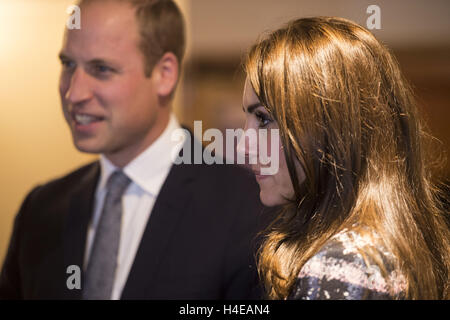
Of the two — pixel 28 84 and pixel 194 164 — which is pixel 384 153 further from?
pixel 28 84

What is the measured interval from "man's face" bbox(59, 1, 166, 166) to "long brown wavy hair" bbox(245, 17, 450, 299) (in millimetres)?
394

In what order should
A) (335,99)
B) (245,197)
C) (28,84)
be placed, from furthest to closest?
(28,84), (245,197), (335,99)

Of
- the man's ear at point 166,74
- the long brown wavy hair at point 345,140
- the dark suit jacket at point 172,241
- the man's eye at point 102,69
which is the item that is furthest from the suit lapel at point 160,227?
the long brown wavy hair at point 345,140

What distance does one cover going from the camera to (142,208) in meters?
1.17

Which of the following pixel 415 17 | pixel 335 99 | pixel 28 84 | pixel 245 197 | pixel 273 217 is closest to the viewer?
pixel 335 99

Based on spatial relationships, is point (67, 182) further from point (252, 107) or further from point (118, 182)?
point (252, 107)

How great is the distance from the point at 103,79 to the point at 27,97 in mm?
532

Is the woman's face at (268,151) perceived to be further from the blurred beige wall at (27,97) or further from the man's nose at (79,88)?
the blurred beige wall at (27,97)

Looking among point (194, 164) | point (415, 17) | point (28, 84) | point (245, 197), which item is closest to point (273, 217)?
point (245, 197)

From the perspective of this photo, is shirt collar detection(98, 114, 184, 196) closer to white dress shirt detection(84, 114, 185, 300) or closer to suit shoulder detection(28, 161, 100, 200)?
white dress shirt detection(84, 114, 185, 300)

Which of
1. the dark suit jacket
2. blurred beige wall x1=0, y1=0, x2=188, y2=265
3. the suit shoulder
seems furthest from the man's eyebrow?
blurred beige wall x1=0, y1=0, x2=188, y2=265

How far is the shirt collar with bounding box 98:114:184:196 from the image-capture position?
46.5 inches

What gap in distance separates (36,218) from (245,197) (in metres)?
0.48
